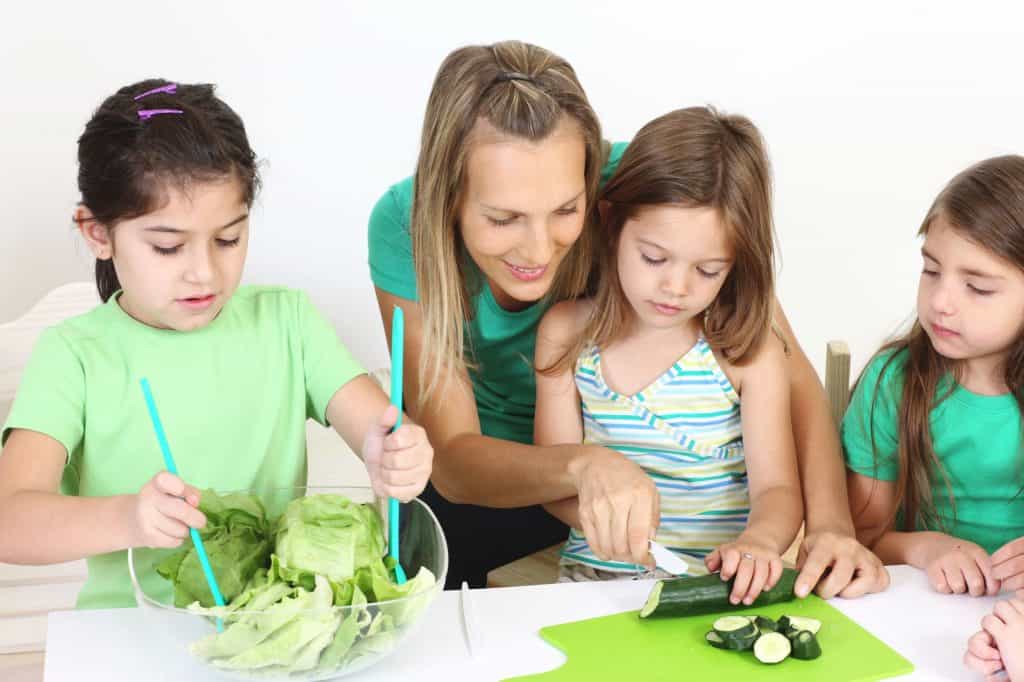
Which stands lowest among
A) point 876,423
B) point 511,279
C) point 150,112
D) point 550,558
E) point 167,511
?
point 550,558

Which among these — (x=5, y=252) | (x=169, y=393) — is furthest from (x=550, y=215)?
(x=5, y=252)

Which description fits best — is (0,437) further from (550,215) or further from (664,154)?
(664,154)

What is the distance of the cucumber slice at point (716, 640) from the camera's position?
4.43 feet

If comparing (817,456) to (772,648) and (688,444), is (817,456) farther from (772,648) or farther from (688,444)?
(772,648)

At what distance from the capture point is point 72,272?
293cm

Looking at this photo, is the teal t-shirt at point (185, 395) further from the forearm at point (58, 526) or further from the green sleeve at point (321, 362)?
the forearm at point (58, 526)

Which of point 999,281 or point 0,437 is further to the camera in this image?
point 999,281

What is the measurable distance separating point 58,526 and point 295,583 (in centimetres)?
32

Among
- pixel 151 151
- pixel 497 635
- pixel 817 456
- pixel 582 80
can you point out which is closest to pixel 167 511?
pixel 497 635

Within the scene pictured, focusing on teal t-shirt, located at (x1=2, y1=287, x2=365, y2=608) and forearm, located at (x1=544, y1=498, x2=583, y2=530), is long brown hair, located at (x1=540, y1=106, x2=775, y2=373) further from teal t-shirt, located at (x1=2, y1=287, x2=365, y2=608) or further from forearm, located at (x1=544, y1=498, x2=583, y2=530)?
teal t-shirt, located at (x1=2, y1=287, x2=365, y2=608)

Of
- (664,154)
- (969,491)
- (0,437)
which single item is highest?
(664,154)

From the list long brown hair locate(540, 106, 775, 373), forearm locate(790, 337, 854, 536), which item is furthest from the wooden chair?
long brown hair locate(540, 106, 775, 373)

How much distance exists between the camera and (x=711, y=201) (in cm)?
175

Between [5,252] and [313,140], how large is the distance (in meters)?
0.75
